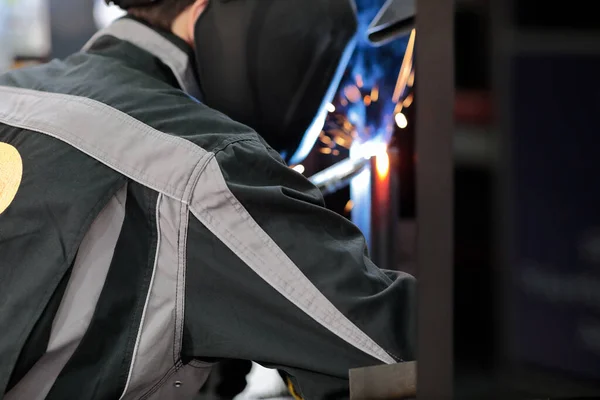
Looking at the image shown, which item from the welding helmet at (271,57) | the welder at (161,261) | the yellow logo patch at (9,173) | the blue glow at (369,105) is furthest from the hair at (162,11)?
the blue glow at (369,105)

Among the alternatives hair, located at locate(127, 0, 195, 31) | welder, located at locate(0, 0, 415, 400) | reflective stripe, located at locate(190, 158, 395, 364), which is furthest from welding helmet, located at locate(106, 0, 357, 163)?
reflective stripe, located at locate(190, 158, 395, 364)

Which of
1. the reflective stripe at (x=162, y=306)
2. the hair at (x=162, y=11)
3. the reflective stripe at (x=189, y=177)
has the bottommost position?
the reflective stripe at (x=162, y=306)

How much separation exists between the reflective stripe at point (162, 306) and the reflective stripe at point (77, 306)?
0.22ft

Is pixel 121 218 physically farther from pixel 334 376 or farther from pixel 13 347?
pixel 334 376

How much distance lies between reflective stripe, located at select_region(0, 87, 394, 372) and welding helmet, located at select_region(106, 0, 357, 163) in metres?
0.36

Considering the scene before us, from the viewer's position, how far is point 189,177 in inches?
37.7

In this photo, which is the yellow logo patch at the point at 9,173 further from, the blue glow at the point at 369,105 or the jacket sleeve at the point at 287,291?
the blue glow at the point at 369,105

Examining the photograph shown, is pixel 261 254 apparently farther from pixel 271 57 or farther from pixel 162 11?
pixel 162 11

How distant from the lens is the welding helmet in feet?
4.31

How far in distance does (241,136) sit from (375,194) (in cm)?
91

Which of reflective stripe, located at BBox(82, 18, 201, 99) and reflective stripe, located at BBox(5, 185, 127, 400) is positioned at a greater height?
reflective stripe, located at BBox(82, 18, 201, 99)

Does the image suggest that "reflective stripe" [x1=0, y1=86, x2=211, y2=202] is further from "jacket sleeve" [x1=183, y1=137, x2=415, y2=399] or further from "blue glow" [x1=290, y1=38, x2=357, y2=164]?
"blue glow" [x1=290, y1=38, x2=357, y2=164]

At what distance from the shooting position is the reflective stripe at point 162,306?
3.22 feet

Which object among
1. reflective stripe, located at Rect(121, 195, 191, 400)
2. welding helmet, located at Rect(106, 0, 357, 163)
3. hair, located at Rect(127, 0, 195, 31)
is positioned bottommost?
reflective stripe, located at Rect(121, 195, 191, 400)
